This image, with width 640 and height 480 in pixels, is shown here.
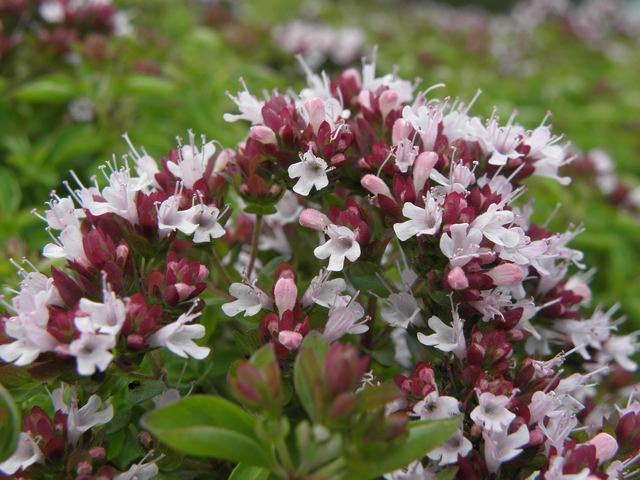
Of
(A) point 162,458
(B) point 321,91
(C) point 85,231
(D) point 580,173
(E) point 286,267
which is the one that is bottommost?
(D) point 580,173

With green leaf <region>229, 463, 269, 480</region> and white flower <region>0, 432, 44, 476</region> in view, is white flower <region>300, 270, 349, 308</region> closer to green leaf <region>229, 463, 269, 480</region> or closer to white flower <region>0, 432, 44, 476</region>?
green leaf <region>229, 463, 269, 480</region>

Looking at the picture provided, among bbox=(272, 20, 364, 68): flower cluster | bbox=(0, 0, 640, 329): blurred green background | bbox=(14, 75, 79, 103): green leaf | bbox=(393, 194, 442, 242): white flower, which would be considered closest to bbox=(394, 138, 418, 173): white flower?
bbox=(393, 194, 442, 242): white flower

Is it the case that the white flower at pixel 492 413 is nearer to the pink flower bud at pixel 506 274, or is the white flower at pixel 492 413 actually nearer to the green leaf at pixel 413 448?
the green leaf at pixel 413 448

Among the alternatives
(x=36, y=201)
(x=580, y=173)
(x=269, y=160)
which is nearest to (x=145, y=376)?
(x=269, y=160)

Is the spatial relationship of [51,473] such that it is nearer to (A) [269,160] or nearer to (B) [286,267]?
(B) [286,267]

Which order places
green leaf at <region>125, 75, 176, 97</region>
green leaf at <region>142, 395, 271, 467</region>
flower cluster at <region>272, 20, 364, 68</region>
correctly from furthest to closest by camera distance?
flower cluster at <region>272, 20, 364, 68</region>
green leaf at <region>125, 75, 176, 97</region>
green leaf at <region>142, 395, 271, 467</region>

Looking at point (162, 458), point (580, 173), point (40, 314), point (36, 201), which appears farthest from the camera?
point (580, 173)

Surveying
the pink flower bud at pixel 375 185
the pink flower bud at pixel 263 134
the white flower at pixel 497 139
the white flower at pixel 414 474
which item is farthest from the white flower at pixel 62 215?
the white flower at pixel 497 139
